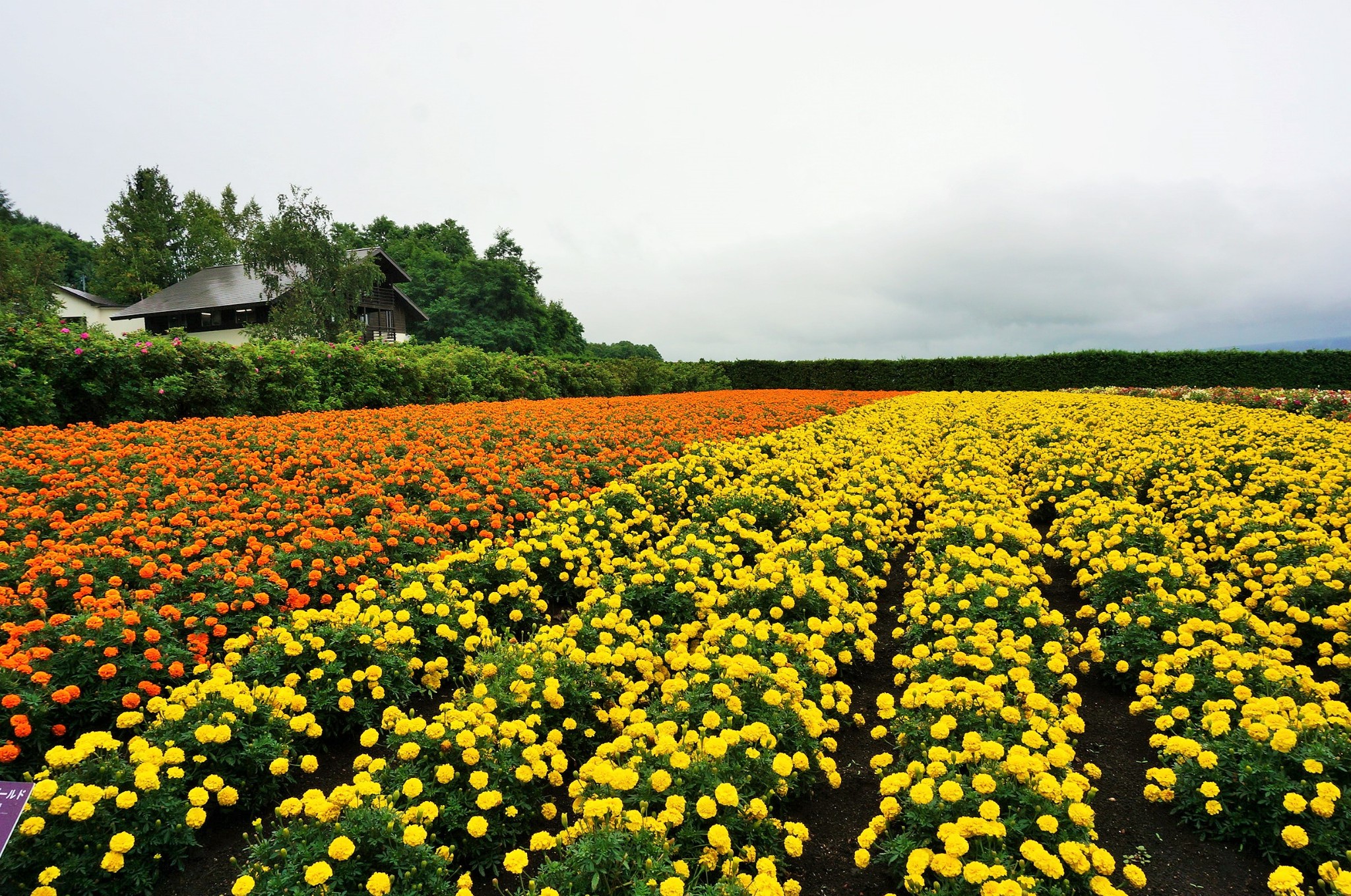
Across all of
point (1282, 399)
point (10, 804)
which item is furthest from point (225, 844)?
point (1282, 399)

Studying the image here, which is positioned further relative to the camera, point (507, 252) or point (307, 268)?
point (507, 252)

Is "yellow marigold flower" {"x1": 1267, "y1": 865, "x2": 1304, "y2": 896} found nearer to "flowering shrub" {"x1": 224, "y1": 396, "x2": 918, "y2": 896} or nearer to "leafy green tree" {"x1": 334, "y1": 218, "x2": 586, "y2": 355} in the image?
"flowering shrub" {"x1": 224, "y1": 396, "x2": 918, "y2": 896}

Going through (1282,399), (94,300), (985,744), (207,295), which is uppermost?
(94,300)

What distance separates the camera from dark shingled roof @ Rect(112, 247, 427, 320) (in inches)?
1452

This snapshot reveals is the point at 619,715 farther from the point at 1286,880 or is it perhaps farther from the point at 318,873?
the point at 1286,880

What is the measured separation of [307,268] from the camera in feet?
105

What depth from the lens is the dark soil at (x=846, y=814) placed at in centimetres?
324

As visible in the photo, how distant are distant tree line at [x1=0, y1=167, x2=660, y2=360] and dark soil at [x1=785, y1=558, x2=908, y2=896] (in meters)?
17.2

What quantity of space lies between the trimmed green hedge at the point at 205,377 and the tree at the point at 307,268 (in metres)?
14.2

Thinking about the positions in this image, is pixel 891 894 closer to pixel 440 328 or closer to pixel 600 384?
pixel 600 384

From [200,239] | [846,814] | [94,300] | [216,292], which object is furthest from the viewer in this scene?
[200,239]

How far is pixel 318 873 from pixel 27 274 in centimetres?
5928

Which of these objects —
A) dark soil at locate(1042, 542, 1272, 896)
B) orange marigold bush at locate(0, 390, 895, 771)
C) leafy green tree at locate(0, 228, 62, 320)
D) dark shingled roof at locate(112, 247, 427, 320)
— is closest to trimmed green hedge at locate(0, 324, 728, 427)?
orange marigold bush at locate(0, 390, 895, 771)

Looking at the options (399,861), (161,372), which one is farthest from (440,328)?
(399,861)
